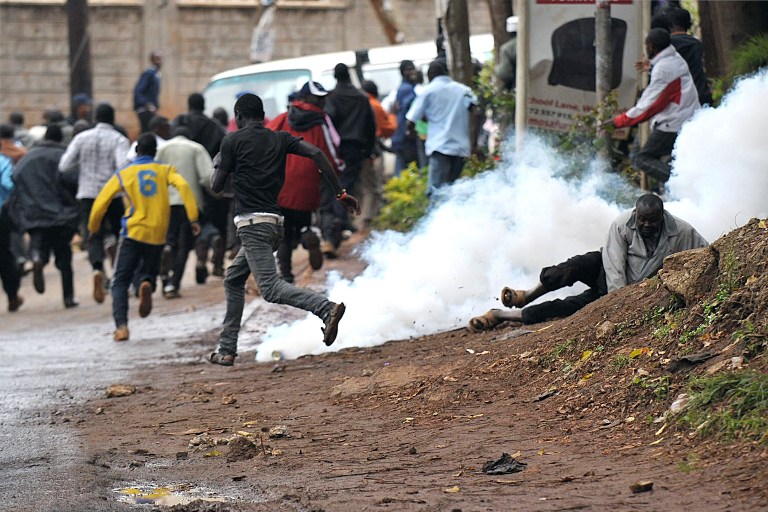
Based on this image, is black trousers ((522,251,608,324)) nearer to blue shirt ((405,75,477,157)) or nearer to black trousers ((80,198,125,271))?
blue shirt ((405,75,477,157))

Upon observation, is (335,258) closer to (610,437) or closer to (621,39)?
(621,39)

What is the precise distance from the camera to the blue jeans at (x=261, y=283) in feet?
28.7

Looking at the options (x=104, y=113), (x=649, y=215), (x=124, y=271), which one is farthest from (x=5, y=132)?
(x=649, y=215)

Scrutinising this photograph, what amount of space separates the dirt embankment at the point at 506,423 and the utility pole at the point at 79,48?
14.3 meters

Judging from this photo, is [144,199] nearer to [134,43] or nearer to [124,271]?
[124,271]

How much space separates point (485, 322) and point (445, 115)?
447 centimetres

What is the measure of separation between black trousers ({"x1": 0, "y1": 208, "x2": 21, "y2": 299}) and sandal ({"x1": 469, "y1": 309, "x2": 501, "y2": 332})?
7433mm

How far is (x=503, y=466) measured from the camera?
5.76 metres

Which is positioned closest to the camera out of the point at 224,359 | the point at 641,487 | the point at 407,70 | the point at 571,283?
the point at 641,487

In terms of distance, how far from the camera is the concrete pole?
11.3m

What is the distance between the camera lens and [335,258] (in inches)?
543

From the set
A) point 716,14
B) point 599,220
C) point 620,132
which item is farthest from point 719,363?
point 716,14

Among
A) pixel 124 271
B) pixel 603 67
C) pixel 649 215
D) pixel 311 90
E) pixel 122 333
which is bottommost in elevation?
pixel 122 333

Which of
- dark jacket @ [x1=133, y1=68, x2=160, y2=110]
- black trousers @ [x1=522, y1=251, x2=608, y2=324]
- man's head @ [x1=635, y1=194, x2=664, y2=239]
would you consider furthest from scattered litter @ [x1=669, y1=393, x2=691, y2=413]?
dark jacket @ [x1=133, y1=68, x2=160, y2=110]
